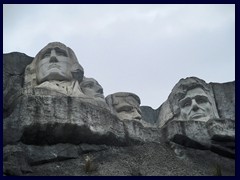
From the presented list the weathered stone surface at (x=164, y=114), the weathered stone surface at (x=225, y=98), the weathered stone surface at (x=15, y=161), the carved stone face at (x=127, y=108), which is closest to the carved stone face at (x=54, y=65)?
the carved stone face at (x=127, y=108)

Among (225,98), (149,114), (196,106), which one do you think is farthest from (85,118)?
(149,114)

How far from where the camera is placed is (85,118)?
14.3 metres

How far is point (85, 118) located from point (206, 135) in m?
2.52

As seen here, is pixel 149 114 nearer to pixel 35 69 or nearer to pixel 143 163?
pixel 35 69

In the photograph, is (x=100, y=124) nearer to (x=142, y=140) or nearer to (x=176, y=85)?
(x=142, y=140)

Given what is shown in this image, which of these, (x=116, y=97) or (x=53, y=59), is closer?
(x=53, y=59)

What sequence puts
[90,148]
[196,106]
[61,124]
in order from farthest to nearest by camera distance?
[196,106] < [90,148] < [61,124]

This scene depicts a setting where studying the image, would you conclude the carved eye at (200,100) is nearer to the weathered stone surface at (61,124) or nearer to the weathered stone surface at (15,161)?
the weathered stone surface at (61,124)

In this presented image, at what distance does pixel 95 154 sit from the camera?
46.4 ft

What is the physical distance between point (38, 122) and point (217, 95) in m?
5.00

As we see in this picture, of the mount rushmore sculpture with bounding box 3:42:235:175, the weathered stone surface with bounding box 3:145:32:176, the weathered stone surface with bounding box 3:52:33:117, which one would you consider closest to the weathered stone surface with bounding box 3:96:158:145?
the mount rushmore sculpture with bounding box 3:42:235:175

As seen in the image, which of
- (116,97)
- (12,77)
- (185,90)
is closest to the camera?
(12,77)

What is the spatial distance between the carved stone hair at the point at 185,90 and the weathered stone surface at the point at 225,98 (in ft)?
0.49

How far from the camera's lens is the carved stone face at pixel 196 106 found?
635 inches
